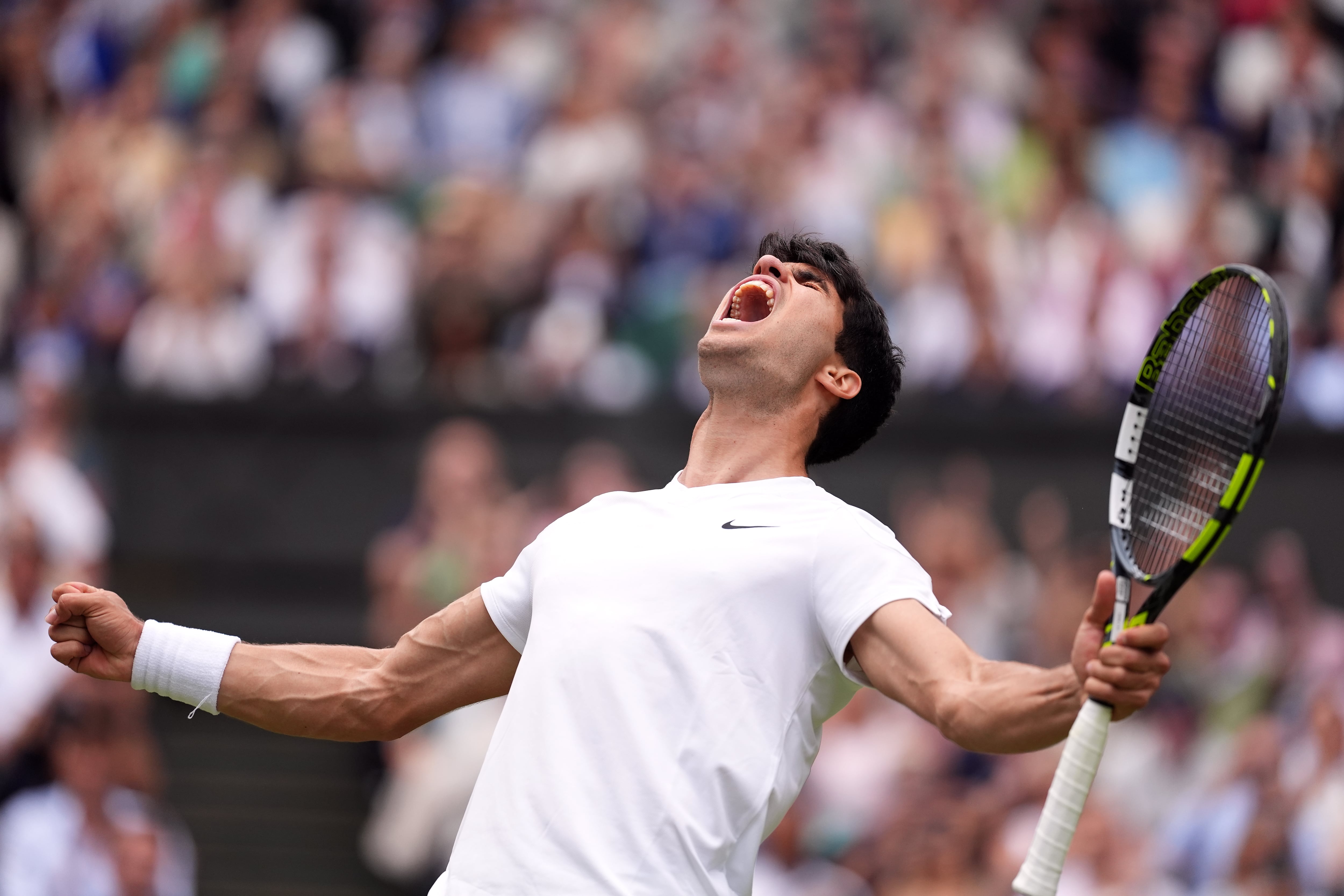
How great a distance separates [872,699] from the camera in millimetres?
8195

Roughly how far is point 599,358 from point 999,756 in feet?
11.5

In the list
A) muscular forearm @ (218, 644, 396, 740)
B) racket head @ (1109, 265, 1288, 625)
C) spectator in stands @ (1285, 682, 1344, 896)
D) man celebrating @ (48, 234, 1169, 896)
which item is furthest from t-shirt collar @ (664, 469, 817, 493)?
spectator in stands @ (1285, 682, 1344, 896)

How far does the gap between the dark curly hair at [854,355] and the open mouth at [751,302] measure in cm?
11

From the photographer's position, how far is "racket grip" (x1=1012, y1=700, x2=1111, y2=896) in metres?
3.12

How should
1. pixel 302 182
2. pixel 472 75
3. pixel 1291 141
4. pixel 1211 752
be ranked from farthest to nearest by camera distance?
pixel 472 75 < pixel 302 182 < pixel 1291 141 < pixel 1211 752

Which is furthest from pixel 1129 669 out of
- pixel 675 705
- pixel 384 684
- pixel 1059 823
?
pixel 384 684

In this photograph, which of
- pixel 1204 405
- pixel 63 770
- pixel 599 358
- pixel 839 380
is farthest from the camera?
pixel 599 358

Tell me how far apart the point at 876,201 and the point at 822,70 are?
1.44 meters

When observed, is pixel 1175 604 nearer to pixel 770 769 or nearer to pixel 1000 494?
pixel 1000 494

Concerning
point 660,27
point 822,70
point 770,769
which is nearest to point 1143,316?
point 822,70

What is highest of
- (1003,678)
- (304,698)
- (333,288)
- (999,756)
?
(1003,678)

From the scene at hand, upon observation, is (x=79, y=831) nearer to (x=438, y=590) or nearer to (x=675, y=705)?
(x=438, y=590)

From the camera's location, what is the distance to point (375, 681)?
157 inches

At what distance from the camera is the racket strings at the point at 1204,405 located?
12.4ft
